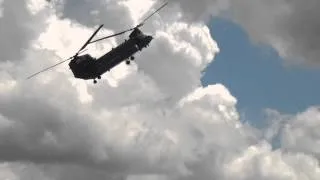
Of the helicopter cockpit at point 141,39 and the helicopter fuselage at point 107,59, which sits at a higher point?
the helicopter cockpit at point 141,39

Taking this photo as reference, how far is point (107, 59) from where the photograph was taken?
151500 millimetres

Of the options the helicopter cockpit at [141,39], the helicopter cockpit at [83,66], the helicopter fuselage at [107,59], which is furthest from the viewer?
the helicopter cockpit at [141,39]

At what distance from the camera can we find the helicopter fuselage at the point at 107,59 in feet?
490

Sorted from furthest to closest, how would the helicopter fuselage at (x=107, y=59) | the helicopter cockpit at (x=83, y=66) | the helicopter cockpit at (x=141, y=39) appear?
the helicopter cockpit at (x=141, y=39), the helicopter fuselage at (x=107, y=59), the helicopter cockpit at (x=83, y=66)

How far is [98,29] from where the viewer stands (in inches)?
5256

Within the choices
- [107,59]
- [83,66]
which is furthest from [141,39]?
[83,66]

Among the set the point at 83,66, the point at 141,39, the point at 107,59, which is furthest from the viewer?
the point at 141,39

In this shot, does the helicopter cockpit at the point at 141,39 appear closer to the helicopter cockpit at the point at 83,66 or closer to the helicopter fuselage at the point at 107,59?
the helicopter fuselage at the point at 107,59

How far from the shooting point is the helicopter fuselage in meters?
150

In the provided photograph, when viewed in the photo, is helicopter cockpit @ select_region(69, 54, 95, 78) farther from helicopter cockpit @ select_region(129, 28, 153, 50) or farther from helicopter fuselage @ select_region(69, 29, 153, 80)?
helicopter cockpit @ select_region(129, 28, 153, 50)

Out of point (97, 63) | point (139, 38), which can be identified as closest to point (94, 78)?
point (97, 63)

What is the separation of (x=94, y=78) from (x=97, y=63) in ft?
12.7

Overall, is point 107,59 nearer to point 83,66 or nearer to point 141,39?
point 83,66

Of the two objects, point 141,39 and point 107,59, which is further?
point 141,39
